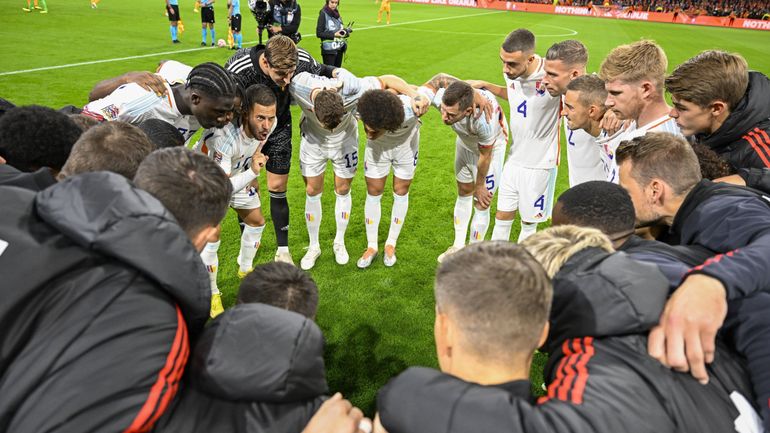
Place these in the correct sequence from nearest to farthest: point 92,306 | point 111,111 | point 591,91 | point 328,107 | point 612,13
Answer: point 92,306
point 111,111
point 591,91
point 328,107
point 612,13

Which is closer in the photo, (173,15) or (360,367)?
(360,367)

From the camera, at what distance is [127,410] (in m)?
1.24

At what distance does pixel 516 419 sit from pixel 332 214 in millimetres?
4730

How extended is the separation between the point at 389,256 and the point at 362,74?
29.4 ft

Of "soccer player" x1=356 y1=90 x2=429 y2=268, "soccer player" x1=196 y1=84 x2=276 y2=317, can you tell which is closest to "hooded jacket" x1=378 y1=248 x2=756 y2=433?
"soccer player" x1=196 y1=84 x2=276 y2=317

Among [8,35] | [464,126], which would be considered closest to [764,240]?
[464,126]

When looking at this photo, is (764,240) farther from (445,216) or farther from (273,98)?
(445,216)

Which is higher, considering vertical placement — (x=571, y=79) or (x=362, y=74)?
(x=571, y=79)

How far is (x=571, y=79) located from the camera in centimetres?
386

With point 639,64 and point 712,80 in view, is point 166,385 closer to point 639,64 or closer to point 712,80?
point 712,80

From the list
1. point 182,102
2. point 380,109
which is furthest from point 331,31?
point 182,102

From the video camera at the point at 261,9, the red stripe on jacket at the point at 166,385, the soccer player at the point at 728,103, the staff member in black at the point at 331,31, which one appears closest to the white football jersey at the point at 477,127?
the soccer player at the point at 728,103

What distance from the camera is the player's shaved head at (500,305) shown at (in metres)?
1.31

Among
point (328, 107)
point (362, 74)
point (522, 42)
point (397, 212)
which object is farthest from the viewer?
point (362, 74)
